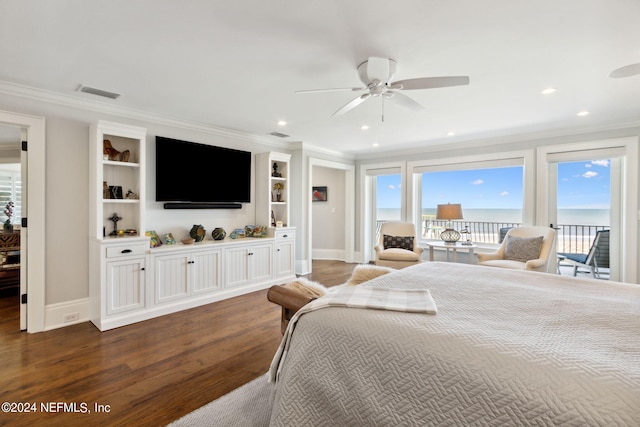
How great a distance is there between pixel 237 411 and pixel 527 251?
12.5ft

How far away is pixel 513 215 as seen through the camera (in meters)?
6.19

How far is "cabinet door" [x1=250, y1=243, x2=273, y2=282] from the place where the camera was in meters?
4.38

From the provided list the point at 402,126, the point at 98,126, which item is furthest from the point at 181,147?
the point at 402,126

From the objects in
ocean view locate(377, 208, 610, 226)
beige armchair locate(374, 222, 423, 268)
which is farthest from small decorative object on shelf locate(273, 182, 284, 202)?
ocean view locate(377, 208, 610, 226)

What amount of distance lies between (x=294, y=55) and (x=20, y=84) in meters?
2.65

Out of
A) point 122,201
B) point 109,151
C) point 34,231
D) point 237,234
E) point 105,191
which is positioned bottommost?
point 237,234

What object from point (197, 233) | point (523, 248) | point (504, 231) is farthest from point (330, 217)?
point (523, 248)

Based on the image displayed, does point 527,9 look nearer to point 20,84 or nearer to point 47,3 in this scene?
point 47,3

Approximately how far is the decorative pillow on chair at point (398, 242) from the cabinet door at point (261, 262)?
6.49 feet

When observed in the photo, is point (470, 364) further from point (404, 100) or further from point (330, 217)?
point (330, 217)

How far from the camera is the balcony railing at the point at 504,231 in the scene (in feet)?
17.1

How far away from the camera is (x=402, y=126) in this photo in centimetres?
430

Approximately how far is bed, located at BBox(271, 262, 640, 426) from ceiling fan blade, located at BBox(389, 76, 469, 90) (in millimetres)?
1461

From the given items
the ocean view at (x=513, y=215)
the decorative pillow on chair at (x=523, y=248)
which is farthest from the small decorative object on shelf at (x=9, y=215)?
the decorative pillow on chair at (x=523, y=248)
